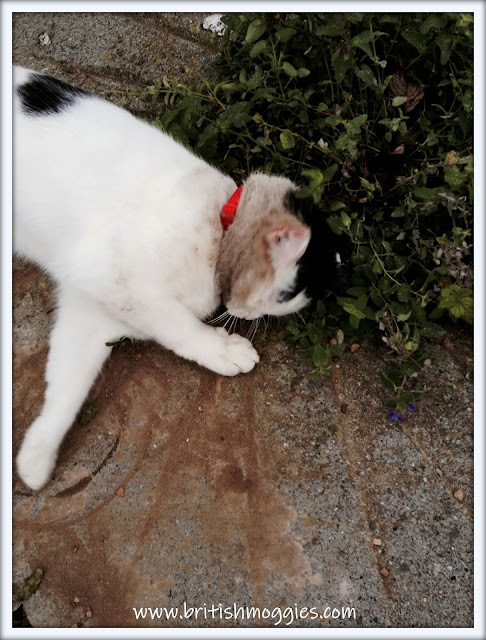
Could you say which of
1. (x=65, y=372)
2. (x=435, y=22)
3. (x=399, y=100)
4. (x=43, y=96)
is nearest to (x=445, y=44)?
(x=435, y=22)

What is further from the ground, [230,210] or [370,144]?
[370,144]

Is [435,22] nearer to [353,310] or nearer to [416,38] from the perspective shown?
[416,38]

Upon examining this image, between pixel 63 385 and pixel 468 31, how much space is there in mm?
Answer: 2135

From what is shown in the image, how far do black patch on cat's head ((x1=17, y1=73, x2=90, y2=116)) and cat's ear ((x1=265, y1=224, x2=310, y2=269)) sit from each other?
1.09m

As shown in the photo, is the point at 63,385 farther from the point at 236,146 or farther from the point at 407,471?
the point at 407,471

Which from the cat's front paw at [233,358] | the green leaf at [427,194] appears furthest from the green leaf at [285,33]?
the cat's front paw at [233,358]

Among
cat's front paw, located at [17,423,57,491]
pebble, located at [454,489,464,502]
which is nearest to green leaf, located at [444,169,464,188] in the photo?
pebble, located at [454,489,464,502]

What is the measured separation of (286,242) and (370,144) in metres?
0.84

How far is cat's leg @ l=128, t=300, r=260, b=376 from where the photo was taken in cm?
196

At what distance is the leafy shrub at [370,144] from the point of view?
189cm

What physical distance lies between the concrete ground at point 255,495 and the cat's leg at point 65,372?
8 centimetres

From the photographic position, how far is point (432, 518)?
72.1 inches

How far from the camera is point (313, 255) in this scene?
1.77 m

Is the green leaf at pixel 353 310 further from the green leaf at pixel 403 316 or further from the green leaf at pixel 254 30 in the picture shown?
the green leaf at pixel 254 30
